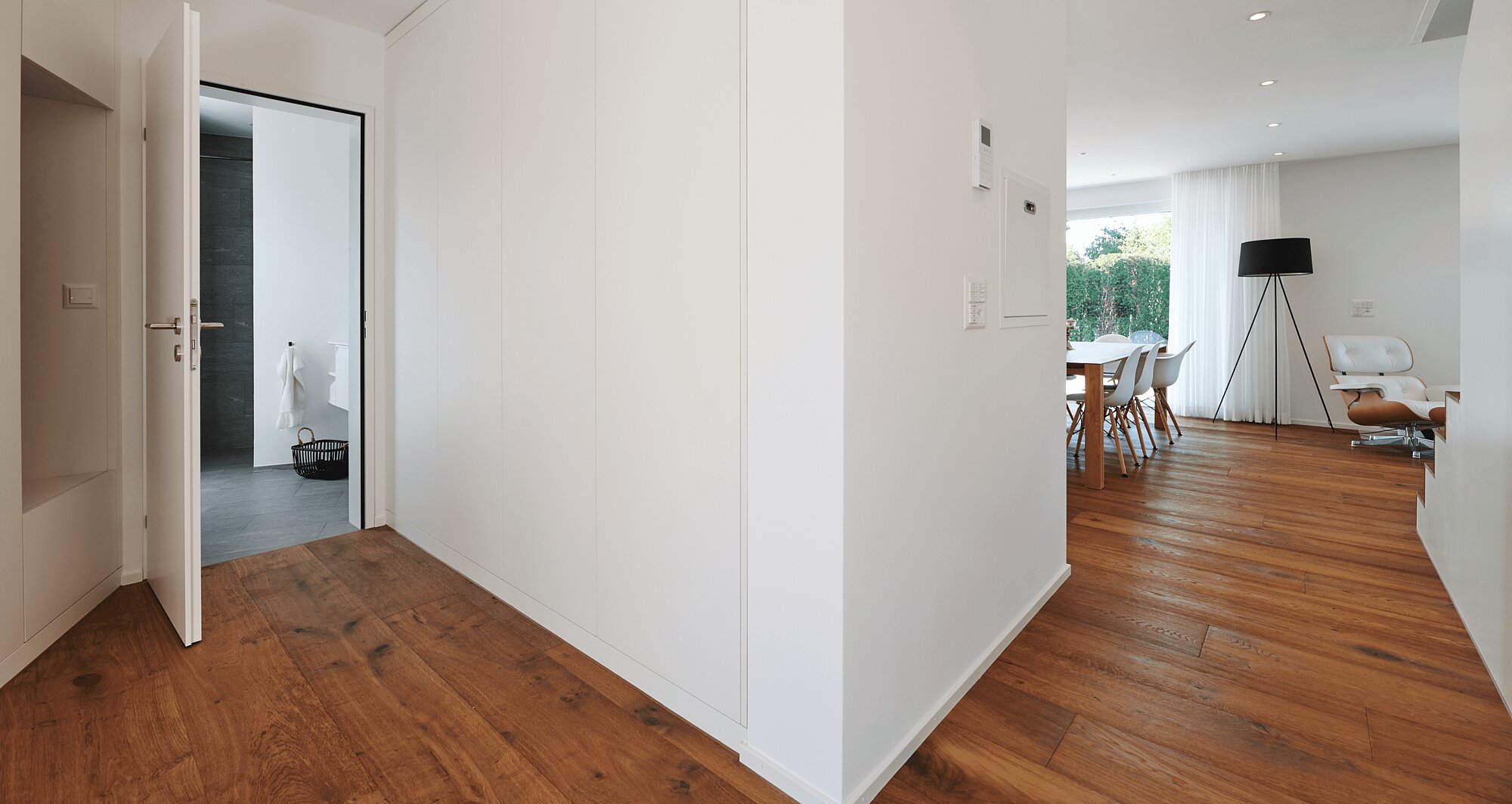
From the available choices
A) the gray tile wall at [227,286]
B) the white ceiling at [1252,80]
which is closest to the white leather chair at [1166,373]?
the white ceiling at [1252,80]

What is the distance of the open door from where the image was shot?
6.70 feet

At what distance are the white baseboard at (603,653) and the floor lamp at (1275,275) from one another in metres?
6.15

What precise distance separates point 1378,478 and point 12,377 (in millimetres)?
6415

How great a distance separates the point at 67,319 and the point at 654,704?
2.45m

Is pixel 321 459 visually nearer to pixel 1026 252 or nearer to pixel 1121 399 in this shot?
pixel 1026 252

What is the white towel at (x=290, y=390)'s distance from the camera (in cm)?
470

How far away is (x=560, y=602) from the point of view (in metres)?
2.25

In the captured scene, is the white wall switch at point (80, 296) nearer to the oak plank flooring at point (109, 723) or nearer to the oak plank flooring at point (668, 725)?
the oak plank flooring at point (109, 723)

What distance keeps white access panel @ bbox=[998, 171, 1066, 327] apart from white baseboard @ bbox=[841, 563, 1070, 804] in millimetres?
944

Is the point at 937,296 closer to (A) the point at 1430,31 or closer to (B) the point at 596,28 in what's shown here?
(B) the point at 596,28

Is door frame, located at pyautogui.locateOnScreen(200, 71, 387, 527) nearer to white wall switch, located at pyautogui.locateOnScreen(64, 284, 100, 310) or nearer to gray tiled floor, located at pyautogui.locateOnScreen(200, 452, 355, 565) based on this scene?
gray tiled floor, located at pyautogui.locateOnScreen(200, 452, 355, 565)

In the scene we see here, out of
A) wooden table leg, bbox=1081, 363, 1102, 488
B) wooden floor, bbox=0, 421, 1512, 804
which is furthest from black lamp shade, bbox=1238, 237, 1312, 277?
wooden floor, bbox=0, 421, 1512, 804

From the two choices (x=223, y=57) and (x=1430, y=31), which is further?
(x=1430, y=31)

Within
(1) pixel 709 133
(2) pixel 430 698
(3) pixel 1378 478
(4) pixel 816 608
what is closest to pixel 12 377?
(2) pixel 430 698
